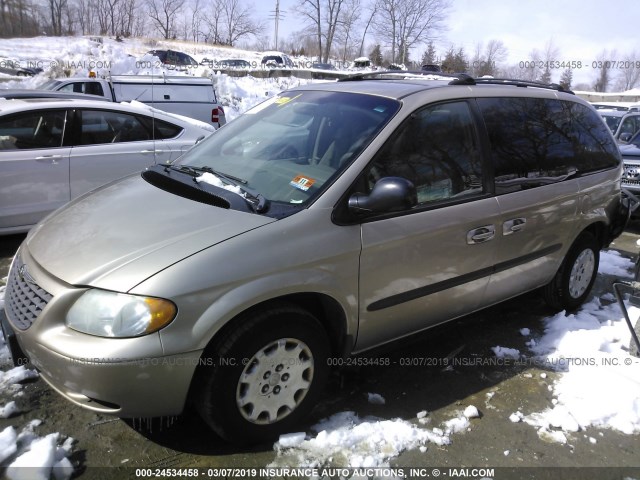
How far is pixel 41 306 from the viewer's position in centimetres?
231

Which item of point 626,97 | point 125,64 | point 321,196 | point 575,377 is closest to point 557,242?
point 575,377

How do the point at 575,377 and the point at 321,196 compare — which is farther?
the point at 575,377

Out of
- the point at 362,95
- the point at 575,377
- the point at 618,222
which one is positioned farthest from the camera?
the point at 618,222

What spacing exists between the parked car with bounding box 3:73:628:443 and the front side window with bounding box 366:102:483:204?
0.04 ft

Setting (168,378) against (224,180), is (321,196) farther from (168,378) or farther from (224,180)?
(168,378)

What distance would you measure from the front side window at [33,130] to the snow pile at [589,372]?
5.01 meters

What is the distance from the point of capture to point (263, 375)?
2512 mm

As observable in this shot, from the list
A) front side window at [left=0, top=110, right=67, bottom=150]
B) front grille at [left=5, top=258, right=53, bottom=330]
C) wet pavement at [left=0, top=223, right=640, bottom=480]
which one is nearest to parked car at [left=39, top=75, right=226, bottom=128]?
front side window at [left=0, top=110, right=67, bottom=150]

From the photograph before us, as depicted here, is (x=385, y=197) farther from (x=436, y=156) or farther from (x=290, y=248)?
(x=436, y=156)

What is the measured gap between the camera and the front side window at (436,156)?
9.50ft

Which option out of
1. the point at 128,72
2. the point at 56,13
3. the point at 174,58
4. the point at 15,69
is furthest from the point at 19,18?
the point at 128,72

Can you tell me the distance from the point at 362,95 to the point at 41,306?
84.4 inches

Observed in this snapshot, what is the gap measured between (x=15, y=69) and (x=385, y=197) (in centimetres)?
3018

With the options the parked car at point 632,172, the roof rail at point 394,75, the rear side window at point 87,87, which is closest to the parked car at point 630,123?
the parked car at point 632,172
